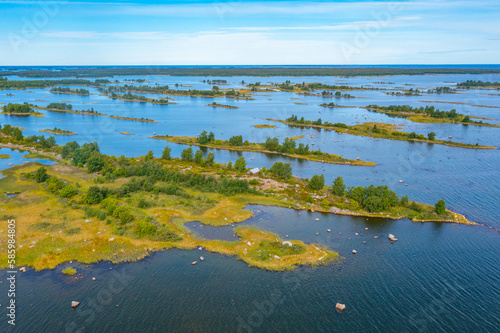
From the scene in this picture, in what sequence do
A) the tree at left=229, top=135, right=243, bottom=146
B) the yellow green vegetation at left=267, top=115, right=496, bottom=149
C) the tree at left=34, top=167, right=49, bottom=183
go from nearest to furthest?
the tree at left=34, top=167, right=49, bottom=183 → the tree at left=229, top=135, right=243, bottom=146 → the yellow green vegetation at left=267, top=115, right=496, bottom=149

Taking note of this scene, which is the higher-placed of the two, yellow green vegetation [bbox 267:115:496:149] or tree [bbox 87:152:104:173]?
yellow green vegetation [bbox 267:115:496:149]

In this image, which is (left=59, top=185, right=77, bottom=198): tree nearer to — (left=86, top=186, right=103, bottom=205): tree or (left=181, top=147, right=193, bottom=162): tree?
(left=86, top=186, right=103, bottom=205): tree

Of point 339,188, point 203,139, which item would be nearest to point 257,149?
point 203,139

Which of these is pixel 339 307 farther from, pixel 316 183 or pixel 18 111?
pixel 18 111

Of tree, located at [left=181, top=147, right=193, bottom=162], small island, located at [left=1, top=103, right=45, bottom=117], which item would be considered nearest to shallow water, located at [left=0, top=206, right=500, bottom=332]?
tree, located at [left=181, top=147, right=193, bottom=162]

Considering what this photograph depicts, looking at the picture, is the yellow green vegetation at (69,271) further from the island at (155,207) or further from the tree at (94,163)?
the tree at (94,163)

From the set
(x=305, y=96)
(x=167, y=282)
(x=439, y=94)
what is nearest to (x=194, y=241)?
(x=167, y=282)

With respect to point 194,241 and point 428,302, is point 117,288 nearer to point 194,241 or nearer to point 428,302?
point 194,241
